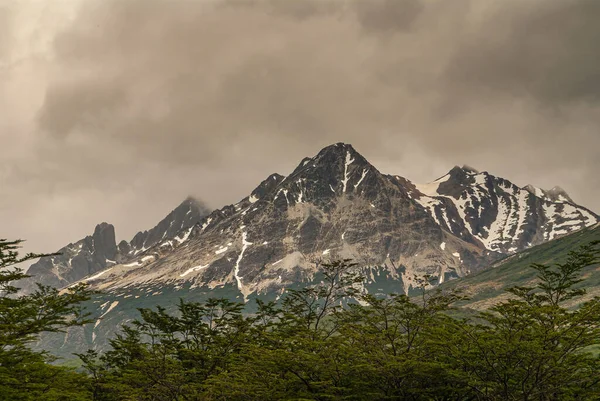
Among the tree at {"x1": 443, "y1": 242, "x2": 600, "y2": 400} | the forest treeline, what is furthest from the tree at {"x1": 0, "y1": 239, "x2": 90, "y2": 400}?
the tree at {"x1": 443, "y1": 242, "x2": 600, "y2": 400}

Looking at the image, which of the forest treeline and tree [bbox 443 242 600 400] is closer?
tree [bbox 443 242 600 400]

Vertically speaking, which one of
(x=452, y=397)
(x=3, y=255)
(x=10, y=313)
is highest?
(x=3, y=255)

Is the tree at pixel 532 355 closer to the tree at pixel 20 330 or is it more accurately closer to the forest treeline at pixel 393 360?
the forest treeline at pixel 393 360

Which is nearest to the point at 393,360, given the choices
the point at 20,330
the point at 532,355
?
the point at 532,355

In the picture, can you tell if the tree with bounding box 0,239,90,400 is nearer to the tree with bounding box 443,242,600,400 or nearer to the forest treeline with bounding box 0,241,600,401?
A: the forest treeline with bounding box 0,241,600,401

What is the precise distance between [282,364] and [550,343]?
66.0 feet

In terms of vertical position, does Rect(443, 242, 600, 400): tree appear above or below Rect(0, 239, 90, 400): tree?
below

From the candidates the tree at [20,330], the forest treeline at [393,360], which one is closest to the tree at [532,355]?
the forest treeline at [393,360]

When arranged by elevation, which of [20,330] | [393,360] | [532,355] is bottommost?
[532,355]

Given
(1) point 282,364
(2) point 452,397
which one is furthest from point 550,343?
(1) point 282,364

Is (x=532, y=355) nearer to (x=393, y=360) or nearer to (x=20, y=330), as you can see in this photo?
(x=393, y=360)

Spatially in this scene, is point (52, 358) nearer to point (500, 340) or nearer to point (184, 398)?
point (184, 398)

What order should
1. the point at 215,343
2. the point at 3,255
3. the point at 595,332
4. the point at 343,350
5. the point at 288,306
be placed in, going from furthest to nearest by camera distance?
the point at 288,306, the point at 215,343, the point at 343,350, the point at 3,255, the point at 595,332

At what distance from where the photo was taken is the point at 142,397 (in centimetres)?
4828
